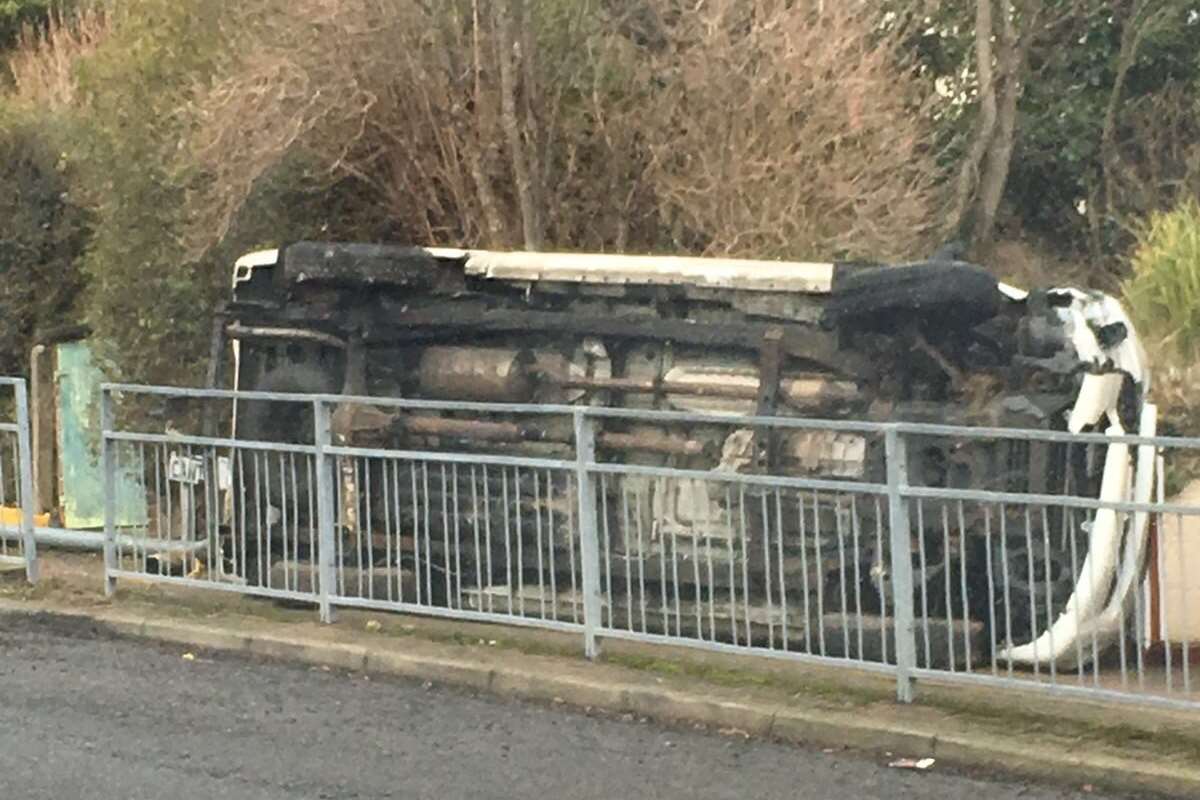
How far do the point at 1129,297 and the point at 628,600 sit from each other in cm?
625

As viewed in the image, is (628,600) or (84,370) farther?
(84,370)

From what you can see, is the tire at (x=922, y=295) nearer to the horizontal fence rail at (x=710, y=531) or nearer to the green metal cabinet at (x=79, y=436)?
the horizontal fence rail at (x=710, y=531)

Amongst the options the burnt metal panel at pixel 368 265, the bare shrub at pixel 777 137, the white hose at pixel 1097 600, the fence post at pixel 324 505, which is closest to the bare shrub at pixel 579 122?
the bare shrub at pixel 777 137

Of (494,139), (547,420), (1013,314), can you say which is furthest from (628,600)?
(494,139)

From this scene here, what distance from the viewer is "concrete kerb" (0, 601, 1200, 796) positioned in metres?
6.78

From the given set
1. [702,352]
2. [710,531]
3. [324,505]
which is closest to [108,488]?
[324,505]

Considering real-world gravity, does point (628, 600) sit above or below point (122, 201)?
below

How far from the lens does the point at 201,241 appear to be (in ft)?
41.7

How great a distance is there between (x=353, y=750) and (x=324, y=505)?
2.26 metres

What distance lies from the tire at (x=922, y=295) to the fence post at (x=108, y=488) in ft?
14.2

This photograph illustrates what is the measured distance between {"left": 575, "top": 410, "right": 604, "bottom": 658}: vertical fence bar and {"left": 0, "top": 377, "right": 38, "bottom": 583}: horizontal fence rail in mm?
3952

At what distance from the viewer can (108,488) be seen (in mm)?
10461

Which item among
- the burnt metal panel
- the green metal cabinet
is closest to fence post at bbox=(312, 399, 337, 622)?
the burnt metal panel

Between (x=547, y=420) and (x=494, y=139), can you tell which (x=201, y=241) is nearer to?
(x=494, y=139)
